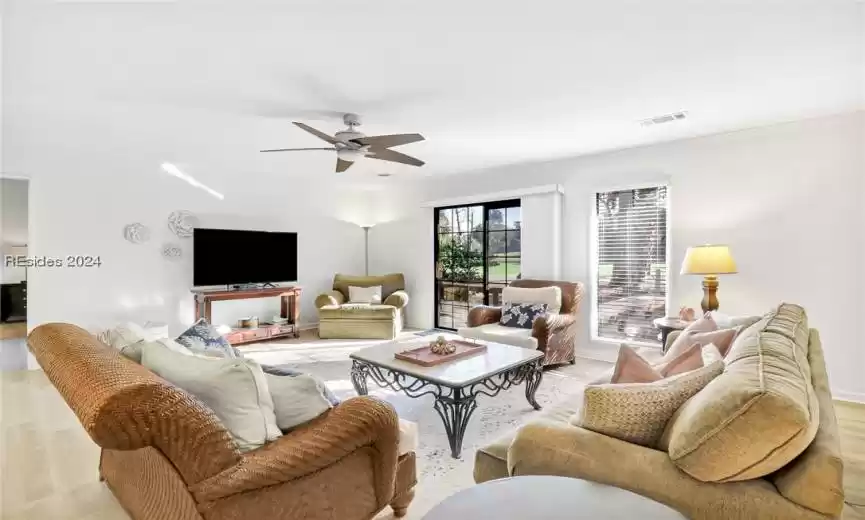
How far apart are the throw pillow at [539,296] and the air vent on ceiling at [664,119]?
71.2 inches

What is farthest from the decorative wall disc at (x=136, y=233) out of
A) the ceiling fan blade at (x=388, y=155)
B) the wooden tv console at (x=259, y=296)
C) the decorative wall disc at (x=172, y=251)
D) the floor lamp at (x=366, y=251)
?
the ceiling fan blade at (x=388, y=155)

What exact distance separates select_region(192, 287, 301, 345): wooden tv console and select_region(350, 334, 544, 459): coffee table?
9.63ft

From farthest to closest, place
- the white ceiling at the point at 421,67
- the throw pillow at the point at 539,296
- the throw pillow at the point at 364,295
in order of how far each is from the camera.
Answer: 1. the throw pillow at the point at 364,295
2. the throw pillow at the point at 539,296
3. the white ceiling at the point at 421,67

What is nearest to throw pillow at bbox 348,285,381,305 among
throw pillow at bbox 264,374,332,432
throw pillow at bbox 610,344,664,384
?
throw pillow at bbox 264,374,332,432

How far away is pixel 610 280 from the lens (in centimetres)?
483

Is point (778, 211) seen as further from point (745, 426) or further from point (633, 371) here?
point (745, 426)

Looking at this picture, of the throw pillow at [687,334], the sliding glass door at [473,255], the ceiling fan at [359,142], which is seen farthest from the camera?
the sliding glass door at [473,255]

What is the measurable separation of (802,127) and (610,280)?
2.12 metres

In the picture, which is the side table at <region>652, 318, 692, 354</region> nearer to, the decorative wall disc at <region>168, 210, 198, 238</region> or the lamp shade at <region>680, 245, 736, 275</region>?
the lamp shade at <region>680, 245, 736, 275</region>

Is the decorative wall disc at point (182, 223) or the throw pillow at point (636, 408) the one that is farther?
the decorative wall disc at point (182, 223)

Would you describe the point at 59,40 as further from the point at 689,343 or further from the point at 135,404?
the point at 689,343

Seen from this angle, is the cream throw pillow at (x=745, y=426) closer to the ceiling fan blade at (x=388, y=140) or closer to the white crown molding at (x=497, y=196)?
the ceiling fan blade at (x=388, y=140)

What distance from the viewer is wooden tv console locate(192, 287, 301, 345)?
17.8ft

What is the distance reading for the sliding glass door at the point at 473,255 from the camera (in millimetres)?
5824
